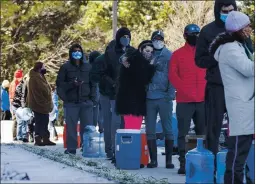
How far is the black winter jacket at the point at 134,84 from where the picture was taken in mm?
11203

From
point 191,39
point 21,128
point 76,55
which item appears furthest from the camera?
point 21,128

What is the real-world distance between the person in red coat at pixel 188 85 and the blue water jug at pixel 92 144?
342 cm

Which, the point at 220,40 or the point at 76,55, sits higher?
the point at 76,55

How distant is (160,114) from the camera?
1109 centimetres

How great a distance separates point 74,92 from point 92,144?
2.95 feet

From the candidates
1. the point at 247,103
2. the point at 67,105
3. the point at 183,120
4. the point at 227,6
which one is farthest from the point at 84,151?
the point at 247,103

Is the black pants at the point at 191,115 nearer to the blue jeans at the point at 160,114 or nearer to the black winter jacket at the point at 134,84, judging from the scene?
the blue jeans at the point at 160,114

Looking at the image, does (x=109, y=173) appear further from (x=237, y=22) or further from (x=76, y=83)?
(x=76, y=83)

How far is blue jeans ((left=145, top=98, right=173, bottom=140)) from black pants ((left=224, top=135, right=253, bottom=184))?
10.3ft

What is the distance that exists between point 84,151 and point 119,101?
7.90 ft

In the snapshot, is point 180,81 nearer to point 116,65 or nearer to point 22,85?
point 116,65

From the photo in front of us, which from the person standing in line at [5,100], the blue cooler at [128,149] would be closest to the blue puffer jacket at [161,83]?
the blue cooler at [128,149]

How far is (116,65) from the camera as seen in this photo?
12.2 metres

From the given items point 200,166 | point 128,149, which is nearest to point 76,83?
point 128,149
